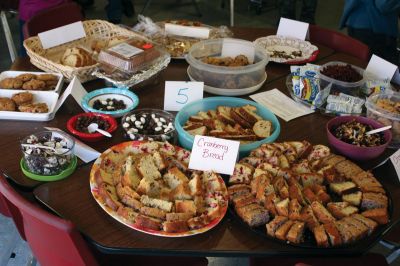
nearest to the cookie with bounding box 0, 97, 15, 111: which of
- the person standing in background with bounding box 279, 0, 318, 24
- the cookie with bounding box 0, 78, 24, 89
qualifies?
the cookie with bounding box 0, 78, 24, 89

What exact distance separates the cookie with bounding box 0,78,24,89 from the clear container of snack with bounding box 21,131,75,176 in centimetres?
43

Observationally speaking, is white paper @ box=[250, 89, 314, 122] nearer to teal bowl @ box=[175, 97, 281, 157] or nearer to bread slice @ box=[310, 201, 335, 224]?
teal bowl @ box=[175, 97, 281, 157]

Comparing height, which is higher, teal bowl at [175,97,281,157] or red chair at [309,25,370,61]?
red chair at [309,25,370,61]

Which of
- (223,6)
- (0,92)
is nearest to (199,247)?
(0,92)

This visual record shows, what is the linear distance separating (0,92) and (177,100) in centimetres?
67

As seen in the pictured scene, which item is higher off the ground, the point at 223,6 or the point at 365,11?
the point at 365,11

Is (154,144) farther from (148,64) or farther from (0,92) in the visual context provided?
(0,92)

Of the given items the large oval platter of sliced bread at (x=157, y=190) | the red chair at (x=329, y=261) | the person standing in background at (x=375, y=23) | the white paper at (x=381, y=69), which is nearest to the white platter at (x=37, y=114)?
the large oval platter of sliced bread at (x=157, y=190)

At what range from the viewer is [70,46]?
1976 millimetres

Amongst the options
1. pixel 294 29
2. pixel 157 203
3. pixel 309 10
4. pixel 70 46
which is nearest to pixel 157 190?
pixel 157 203

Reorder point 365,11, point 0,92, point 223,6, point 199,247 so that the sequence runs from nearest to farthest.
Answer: point 199,247, point 0,92, point 365,11, point 223,6

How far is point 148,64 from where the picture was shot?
68.6 inches

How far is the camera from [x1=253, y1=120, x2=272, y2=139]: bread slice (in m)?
1.41

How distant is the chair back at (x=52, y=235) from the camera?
0.98 meters
